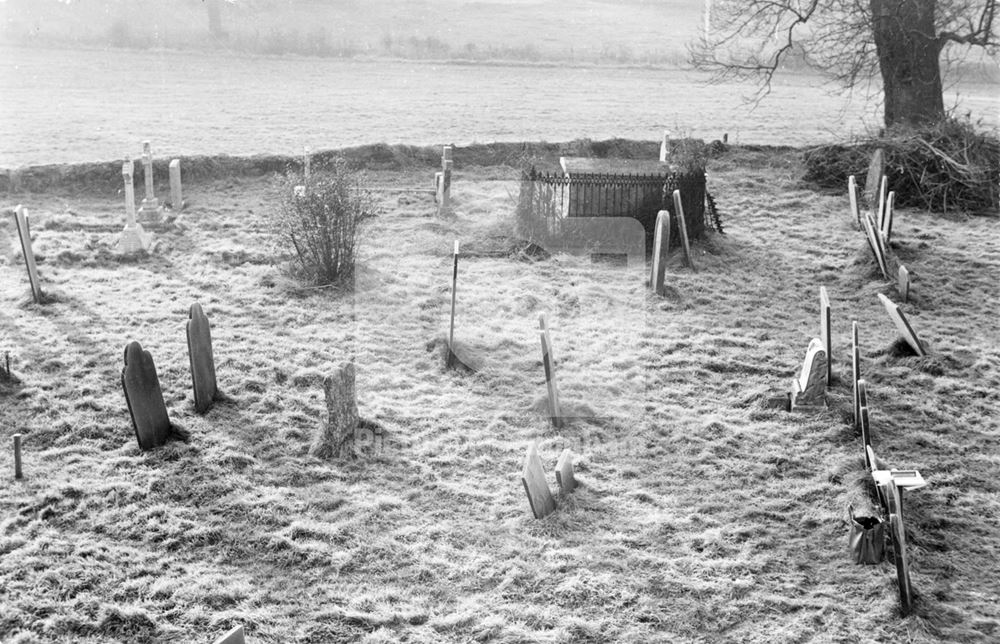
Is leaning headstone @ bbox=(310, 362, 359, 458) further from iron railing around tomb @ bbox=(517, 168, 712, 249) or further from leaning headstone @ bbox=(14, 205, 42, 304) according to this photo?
iron railing around tomb @ bbox=(517, 168, 712, 249)

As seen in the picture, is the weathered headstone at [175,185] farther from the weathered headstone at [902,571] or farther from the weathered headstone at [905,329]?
the weathered headstone at [902,571]

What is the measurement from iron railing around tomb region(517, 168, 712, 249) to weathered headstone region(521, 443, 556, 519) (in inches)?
243

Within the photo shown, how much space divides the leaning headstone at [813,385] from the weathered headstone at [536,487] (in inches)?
101

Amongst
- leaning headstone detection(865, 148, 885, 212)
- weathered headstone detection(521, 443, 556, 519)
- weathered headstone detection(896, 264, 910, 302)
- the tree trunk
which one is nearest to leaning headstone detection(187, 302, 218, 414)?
weathered headstone detection(521, 443, 556, 519)

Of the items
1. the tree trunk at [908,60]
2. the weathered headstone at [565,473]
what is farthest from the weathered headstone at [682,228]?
the tree trunk at [908,60]

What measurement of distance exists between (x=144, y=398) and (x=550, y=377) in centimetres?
288

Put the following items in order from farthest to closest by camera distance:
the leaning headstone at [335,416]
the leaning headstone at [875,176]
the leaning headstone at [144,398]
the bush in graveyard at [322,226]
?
the leaning headstone at [875,176], the bush in graveyard at [322,226], the leaning headstone at [335,416], the leaning headstone at [144,398]

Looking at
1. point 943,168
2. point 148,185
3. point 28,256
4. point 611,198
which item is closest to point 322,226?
point 28,256

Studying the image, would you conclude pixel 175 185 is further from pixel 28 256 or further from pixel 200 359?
pixel 200 359

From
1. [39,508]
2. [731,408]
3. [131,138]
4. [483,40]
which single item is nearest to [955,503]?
[731,408]

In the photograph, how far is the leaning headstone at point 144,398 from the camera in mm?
7137

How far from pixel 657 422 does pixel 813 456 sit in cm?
119

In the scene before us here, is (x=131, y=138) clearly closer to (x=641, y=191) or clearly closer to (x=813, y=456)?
(x=641, y=191)

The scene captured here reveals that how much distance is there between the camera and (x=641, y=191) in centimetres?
1257
